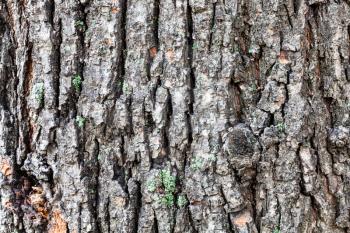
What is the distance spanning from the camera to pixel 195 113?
1368 mm

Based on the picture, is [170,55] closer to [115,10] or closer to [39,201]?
[115,10]

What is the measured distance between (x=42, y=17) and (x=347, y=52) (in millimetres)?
889

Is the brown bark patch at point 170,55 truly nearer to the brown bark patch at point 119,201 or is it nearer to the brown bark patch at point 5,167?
the brown bark patch at point 119,201

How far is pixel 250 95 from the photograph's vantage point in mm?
1379

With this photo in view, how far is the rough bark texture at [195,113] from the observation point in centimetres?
136

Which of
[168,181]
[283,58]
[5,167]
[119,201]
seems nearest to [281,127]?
[283,58]

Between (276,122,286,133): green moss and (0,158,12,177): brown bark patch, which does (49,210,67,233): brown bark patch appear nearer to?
(0,158,12,177): brown bark patch

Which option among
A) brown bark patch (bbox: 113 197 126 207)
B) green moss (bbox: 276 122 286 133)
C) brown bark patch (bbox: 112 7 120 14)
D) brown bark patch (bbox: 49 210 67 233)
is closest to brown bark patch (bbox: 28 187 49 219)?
brown bark patch (bbox: 49 210 67 233)

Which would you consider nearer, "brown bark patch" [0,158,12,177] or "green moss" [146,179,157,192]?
"green moss" [146,179,157,192]

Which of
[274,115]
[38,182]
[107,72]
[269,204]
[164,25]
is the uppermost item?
[164,25]

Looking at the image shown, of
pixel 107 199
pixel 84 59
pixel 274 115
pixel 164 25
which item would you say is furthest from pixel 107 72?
pixel 274 115

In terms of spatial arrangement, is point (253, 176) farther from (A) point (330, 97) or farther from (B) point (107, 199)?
(B) point (107, 199)

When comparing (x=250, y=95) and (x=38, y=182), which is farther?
(x=38, y=182)

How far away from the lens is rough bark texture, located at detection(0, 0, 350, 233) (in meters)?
1.36
